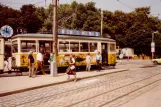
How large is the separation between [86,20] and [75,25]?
324 centimetres

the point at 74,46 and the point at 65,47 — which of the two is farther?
the point at 74,46

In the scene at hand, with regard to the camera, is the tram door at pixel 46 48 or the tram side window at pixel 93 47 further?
the tram side window at pixel 93 47

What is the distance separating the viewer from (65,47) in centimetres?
2408

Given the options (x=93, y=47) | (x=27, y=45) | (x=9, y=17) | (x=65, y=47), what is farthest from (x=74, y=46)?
(x=9, y=17)

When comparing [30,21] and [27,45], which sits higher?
[30,21]

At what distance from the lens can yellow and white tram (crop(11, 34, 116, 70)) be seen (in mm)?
21438

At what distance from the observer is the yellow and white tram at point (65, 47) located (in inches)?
844

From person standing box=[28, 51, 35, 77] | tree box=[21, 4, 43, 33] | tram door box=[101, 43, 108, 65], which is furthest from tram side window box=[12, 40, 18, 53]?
tree box=[21, 4, 43, 33]

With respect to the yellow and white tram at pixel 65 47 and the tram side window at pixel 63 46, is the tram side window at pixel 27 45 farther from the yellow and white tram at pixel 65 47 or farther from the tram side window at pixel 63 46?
the tram side window at pixel 63 46

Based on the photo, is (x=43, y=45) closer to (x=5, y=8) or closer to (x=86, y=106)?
(x=86, y=106)

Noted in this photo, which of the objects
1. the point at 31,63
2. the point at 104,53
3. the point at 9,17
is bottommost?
the point at 31,63

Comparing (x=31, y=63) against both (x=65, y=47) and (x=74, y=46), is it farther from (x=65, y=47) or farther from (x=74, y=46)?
(x=74, y=46)

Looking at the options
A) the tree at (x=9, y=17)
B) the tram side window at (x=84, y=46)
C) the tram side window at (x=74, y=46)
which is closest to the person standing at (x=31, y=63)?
the tram side window at (x=74, y=46)

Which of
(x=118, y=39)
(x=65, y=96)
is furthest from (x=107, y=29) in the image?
(x=65, y=96)
